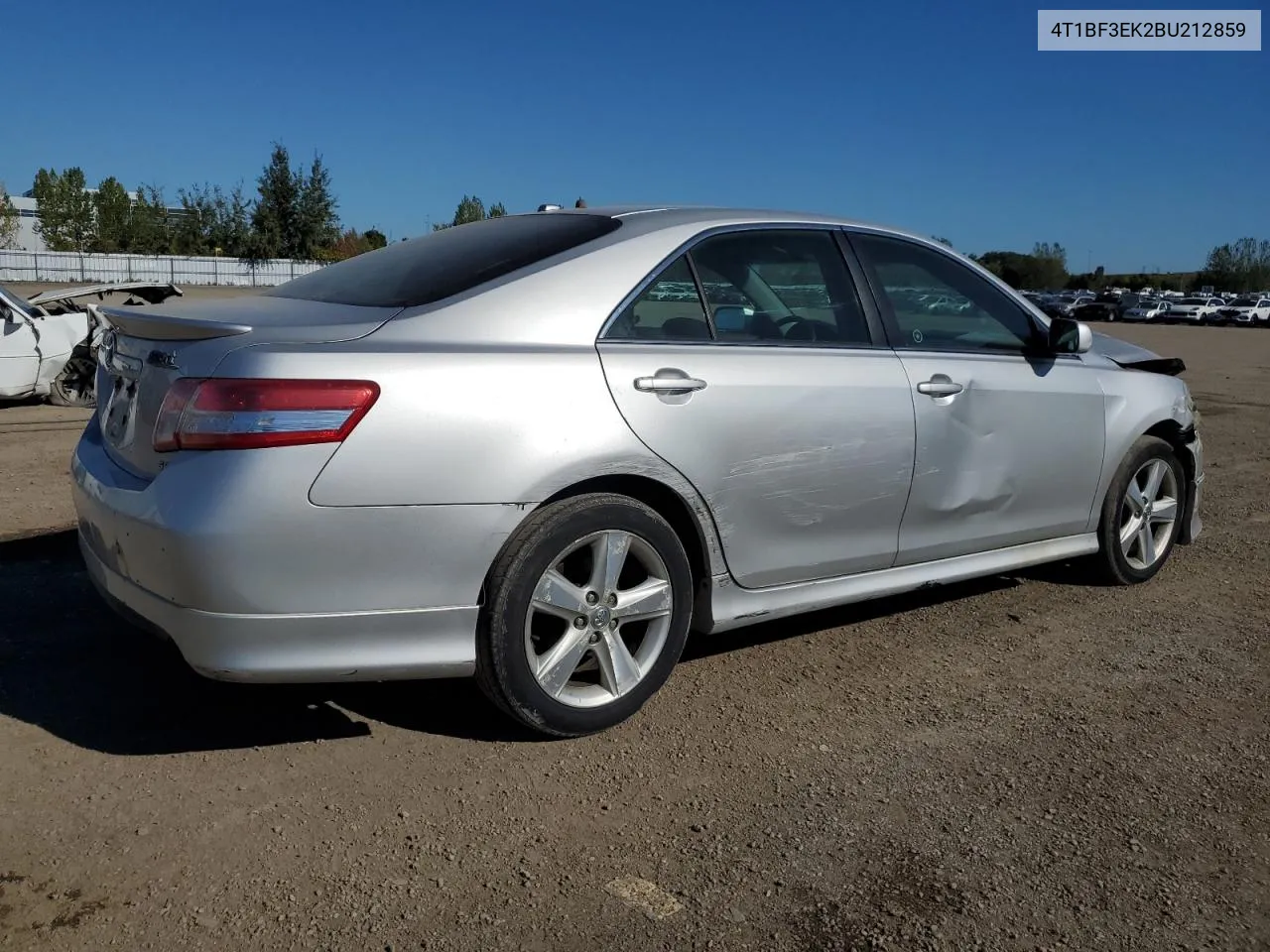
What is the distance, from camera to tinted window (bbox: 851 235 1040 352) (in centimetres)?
415

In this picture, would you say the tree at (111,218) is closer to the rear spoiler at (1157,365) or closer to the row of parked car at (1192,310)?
the row of parked car at (1192,310)

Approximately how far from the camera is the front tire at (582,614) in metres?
3.09

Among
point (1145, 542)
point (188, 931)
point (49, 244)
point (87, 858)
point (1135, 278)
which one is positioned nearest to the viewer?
point (188, 931)

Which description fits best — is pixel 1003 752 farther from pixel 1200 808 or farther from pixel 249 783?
pixel 249 783

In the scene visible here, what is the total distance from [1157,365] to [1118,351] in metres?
0.26

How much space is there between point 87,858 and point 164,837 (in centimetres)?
18

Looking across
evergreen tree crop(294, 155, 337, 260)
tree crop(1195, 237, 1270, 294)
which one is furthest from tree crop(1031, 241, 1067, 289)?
evergreen tree crop(294, 155, 337, 260)

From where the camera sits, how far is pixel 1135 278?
12606 centimetres

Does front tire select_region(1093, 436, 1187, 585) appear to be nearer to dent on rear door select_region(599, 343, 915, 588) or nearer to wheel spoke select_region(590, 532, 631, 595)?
dent on rear door select_region(599, 343, 915, 588)

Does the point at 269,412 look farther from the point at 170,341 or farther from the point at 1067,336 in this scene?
the point at 1067,336

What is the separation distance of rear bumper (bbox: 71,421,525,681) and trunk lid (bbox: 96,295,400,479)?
0.58 ft

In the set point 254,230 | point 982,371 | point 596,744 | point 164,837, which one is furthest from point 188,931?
point 254,230

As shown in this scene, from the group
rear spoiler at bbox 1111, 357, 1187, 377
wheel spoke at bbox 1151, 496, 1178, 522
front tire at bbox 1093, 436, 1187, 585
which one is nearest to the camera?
front tire at bbox 1093, 436, 1187, 585

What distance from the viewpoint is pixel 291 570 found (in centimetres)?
281
